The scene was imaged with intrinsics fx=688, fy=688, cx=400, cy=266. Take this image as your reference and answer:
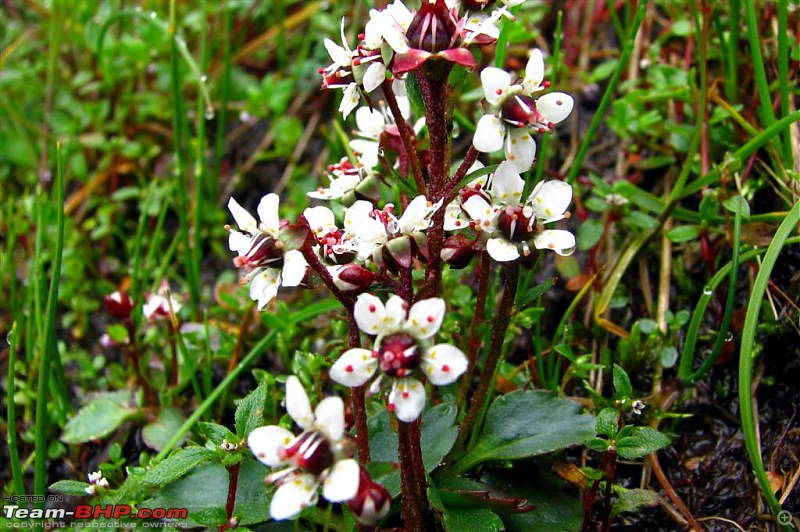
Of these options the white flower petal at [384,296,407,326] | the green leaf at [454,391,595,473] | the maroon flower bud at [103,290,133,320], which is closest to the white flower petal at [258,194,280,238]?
the white flower petal at [384,296,407,326]

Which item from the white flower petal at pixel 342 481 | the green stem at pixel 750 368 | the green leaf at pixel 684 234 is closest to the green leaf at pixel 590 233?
the green leaf at pixel 684 234

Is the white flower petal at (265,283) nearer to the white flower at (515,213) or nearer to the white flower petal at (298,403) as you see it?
the white flower petal at (298,403)

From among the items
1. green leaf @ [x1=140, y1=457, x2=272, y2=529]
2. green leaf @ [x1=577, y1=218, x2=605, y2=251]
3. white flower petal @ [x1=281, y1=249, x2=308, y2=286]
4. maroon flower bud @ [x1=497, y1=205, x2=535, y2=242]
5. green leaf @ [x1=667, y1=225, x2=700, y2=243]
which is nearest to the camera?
white flower petal @ [x1=281, y1=249, x2=308, y2=286]

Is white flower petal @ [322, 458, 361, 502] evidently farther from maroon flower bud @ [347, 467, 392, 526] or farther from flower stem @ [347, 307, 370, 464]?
flower stem @ [347, 307, 370, 464]

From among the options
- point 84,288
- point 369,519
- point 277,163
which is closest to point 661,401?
point 369,519

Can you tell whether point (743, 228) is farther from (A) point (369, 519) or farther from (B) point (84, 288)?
(B) point (84, 288)
